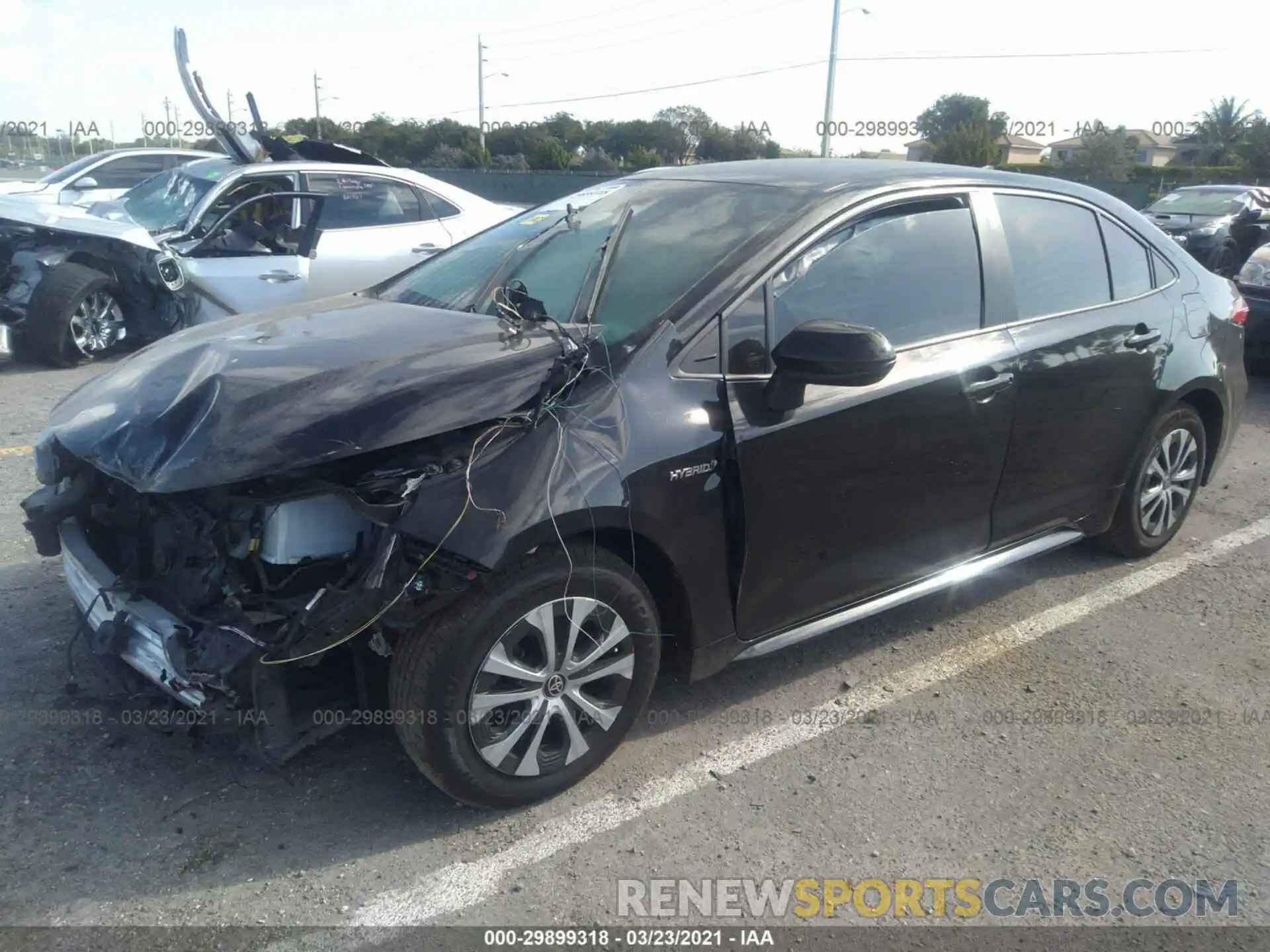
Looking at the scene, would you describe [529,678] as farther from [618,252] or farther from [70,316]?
[70,316]

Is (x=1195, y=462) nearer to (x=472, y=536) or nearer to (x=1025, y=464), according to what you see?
(x=1025, y=464)

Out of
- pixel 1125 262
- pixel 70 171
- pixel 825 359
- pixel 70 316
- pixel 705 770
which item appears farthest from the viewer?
pixel 70 171

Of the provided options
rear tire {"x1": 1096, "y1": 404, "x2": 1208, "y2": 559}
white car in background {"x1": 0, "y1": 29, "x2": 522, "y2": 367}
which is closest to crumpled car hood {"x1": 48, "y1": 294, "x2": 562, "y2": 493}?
rear tire {"x1": 1096, "y1": 404, "x2": 1208, "y2": 559}

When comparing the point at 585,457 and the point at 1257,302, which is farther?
the point at 1257,302

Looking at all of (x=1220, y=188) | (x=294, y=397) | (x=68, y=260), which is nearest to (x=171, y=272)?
(x=68, y=260)

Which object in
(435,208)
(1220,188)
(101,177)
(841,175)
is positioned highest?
(1220,188)

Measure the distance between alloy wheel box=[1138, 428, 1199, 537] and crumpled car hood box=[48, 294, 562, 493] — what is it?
10.1 feet

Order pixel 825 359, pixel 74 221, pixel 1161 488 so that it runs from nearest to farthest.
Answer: pixel 825 359
pixel 1161 488
pixel 74 221

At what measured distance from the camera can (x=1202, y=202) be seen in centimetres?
1684

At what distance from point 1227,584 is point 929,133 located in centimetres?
Answer: 6245

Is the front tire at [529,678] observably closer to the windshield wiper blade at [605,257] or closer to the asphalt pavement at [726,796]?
the asphalt pavement at [726,796]

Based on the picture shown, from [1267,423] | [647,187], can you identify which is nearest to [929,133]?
[1267,423]

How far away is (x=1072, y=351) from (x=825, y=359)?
1.51 meters

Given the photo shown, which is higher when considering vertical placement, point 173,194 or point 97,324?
point 173,194
